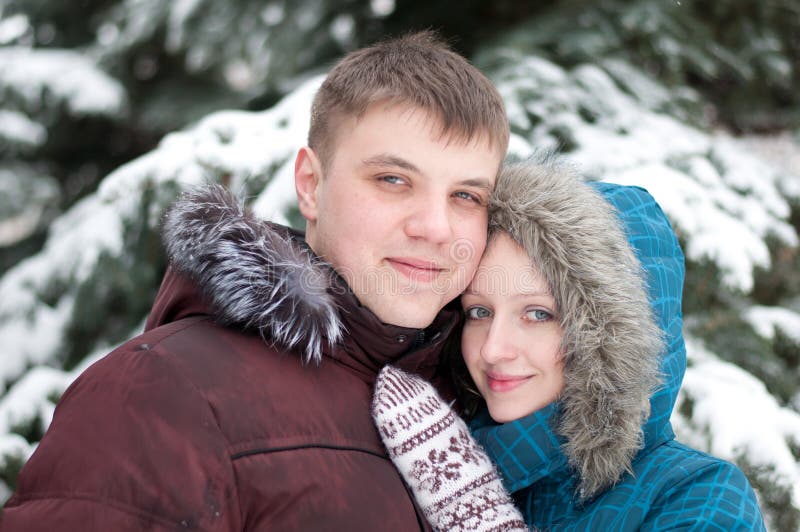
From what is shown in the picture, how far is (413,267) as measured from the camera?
177 centimetres

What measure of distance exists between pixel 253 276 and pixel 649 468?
1108 mm

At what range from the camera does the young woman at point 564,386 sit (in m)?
1.67

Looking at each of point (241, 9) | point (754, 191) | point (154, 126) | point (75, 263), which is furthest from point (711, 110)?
point (75, 263)

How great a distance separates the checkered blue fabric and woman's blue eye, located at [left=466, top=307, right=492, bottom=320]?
31 centimetres

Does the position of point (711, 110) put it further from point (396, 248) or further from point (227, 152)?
point (396, 248)

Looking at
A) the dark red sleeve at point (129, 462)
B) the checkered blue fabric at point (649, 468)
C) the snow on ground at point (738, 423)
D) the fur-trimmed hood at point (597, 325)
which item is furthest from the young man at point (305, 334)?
the snow on ground at point (738, 423)

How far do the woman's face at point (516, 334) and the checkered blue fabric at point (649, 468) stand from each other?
0.07 metres

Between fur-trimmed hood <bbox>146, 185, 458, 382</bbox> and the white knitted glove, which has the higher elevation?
fur-trimmed hood <bbox>146, 185, 458, 382</bbox>

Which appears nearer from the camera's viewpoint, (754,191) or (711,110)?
(754,191)

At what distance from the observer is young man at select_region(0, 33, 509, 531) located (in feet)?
4.25

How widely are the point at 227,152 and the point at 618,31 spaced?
2.31 meters

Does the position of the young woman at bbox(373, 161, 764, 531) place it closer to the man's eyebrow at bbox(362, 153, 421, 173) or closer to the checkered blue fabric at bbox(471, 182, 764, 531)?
the checkered blue fabric at bbox(471, 182, 764, 531)

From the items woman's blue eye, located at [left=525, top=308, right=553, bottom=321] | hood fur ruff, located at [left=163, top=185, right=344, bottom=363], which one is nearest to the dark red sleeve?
hood fur ruff, located at [left=163, top=185, right=344, bottom=363]

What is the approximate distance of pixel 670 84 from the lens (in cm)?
400
